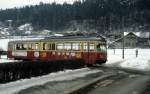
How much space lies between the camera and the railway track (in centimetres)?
1992

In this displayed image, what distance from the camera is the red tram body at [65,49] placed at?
39.8 metres

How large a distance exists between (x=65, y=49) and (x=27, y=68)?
63.3 feet

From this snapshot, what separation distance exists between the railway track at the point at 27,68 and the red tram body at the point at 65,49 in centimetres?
811

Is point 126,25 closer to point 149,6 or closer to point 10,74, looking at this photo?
point 149,6

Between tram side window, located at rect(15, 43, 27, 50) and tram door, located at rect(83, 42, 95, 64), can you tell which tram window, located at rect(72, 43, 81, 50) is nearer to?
tram door, located at rect(83, 42, 95, 64)

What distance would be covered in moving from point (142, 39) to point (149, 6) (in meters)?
40.2

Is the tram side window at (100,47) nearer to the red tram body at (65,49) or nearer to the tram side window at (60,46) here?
the red tram body at (65,49)

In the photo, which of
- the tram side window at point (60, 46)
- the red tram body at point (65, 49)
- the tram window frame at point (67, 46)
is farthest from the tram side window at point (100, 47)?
the tram side window at point (60, 46)

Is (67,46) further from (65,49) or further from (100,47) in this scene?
(100,47)

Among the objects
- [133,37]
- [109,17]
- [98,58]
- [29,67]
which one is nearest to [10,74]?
[29,67]

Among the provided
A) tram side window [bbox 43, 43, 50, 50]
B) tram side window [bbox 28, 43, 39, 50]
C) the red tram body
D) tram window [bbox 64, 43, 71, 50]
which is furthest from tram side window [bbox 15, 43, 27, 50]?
tram window [bbox 64, 43, 71, 50]

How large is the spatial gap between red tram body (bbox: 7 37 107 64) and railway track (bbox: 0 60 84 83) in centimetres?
811

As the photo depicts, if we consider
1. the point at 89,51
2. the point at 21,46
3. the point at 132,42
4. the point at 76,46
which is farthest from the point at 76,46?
the point at 132,42

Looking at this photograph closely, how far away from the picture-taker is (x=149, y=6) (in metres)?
169
